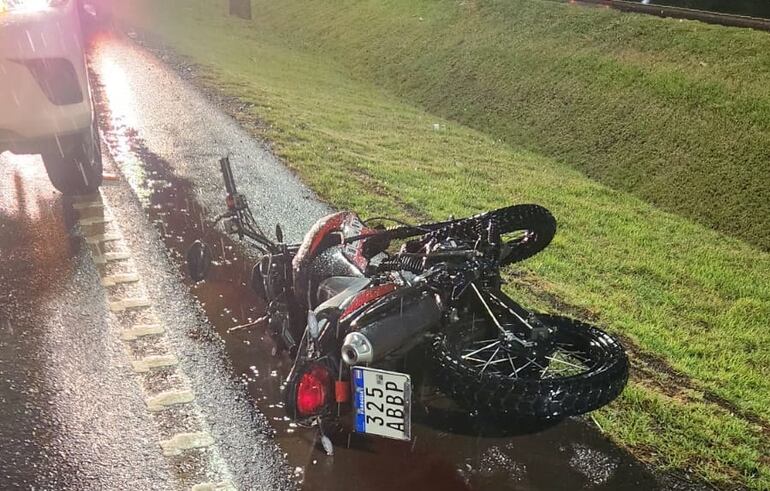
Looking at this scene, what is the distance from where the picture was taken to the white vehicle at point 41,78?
203 inches

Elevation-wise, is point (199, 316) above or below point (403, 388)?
below

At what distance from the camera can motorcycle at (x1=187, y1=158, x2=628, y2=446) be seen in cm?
321

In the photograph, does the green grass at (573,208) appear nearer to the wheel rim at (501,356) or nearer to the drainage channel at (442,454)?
the drainage channel at (442,454)

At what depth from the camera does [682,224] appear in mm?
8461

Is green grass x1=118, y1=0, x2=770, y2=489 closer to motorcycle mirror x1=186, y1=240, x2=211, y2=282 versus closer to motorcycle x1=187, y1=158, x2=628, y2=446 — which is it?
motorcycle x1=187, y1=158, x2=628, y2=446

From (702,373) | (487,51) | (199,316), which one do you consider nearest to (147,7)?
(487,51)

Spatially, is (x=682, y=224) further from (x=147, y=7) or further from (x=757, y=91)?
(x=147, y=7)

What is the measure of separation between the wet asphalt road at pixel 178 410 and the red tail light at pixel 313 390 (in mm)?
340

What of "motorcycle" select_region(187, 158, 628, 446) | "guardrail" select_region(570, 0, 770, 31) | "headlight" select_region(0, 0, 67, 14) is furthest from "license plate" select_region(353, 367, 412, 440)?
"guardrail" select_region(570, 0, 770, 31)

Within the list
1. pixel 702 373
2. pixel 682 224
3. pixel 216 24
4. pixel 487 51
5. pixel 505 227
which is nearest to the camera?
pixel 505 227

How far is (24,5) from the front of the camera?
526cm

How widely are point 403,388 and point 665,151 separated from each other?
335 inches

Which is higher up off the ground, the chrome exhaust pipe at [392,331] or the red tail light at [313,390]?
the chrome exhaust pipe at [392,331]

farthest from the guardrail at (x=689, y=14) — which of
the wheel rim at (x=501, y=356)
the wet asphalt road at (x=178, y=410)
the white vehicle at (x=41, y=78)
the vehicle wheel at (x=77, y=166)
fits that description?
the white vehicle at (x=41, y=78)
